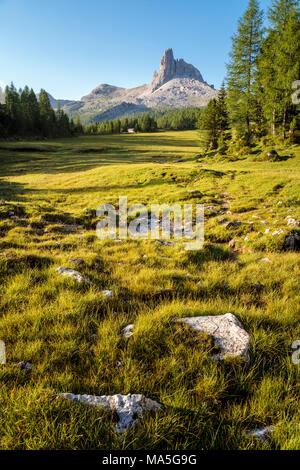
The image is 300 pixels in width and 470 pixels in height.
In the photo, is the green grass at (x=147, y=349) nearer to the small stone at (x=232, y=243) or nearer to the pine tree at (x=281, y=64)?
the small stone at (x=232, y=243)

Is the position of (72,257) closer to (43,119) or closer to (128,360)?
(128,360)

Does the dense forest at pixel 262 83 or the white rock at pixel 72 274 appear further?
the dense forest at pixel 262 83

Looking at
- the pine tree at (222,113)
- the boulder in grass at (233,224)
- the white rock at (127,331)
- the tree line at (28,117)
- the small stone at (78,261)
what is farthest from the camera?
the tree line at (28,117)

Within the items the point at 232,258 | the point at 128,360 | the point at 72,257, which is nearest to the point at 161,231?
the point at 232,258

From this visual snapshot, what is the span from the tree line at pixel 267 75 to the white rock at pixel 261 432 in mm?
34444

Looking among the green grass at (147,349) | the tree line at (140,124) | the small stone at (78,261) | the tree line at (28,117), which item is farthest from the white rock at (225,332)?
the tree line at (140,124)

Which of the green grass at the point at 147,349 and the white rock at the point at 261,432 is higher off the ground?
the green grass at the point at 147,349

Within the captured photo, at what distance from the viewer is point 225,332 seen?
108 inches

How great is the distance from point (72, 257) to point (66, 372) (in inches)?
135

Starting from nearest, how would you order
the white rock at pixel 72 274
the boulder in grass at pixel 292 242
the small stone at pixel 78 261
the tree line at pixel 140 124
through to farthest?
the white rock at pixel 72 274, the small stone at pixel 78 261, the boulder in grass at pixel 292 242, the tree line at pixel 140 124

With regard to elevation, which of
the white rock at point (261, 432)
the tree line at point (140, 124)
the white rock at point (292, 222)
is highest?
the tree line at point (140, 124)

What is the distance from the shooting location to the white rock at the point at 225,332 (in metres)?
2.48

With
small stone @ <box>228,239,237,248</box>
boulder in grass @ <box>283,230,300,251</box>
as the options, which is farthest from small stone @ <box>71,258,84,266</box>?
boulder in grass @ <box>283,230,300,251</box>

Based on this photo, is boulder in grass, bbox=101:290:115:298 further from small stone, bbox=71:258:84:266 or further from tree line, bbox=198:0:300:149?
tree line, bbox=198:0:300:149
